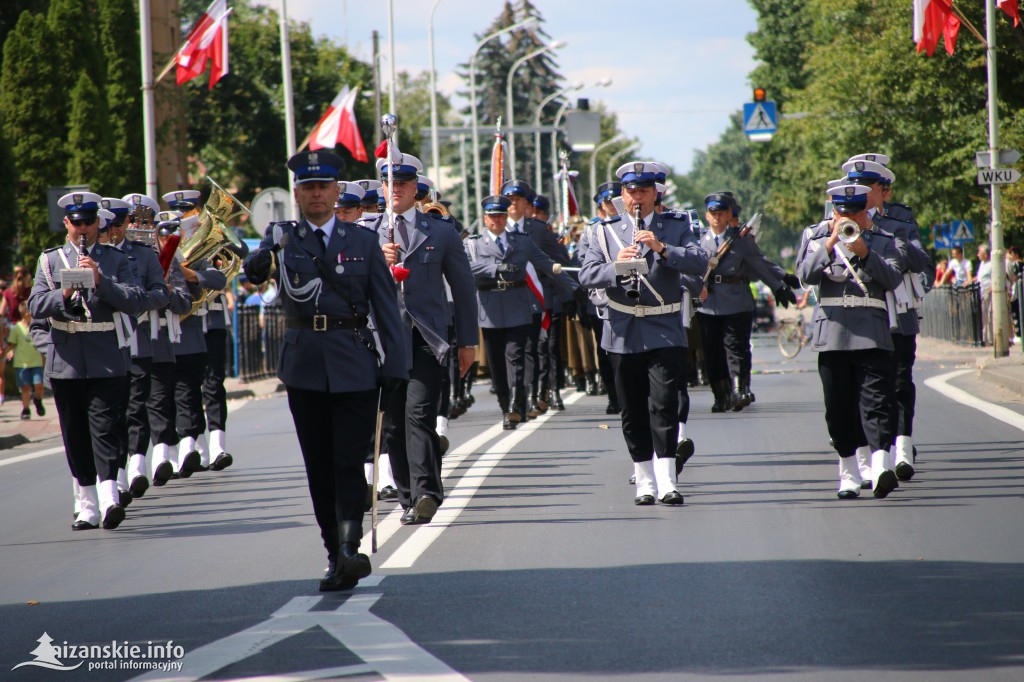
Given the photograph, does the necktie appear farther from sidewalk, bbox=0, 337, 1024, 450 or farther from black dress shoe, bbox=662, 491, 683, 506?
sidewalk, bbox=0, 337, 1024, 450

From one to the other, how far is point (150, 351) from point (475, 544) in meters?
3.65

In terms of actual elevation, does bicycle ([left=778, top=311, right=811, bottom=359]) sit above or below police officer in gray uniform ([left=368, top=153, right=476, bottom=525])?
below

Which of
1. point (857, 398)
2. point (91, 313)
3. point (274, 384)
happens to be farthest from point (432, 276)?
point (274, 384)

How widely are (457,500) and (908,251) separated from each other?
3.37 m

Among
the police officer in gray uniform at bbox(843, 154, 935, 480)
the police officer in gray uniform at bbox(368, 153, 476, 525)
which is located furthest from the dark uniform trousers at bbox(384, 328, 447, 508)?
the police officer in gray uniform at bbox(843, 154, 935, 480)

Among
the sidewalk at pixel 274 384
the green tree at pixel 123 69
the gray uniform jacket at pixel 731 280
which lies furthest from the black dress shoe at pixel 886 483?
the green tree at pixel 123 69

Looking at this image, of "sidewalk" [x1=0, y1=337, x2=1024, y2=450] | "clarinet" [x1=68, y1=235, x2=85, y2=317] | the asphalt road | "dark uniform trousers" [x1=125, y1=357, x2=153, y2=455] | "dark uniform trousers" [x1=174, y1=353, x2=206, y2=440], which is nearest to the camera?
the asphalt road

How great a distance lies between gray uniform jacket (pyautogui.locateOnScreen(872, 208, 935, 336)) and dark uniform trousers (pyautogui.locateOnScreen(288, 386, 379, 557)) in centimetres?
420

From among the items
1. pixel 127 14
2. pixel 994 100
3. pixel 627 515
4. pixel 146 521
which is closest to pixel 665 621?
pixel 627 515

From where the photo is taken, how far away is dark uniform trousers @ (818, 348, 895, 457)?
10586mm

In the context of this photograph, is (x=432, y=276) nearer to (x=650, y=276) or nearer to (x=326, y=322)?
(x=650, y=276)

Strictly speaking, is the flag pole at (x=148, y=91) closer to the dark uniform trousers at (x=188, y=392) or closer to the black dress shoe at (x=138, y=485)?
the dark uniform trousers at (x=188, y=392)

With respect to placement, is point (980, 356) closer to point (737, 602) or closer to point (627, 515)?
point (627, 515)

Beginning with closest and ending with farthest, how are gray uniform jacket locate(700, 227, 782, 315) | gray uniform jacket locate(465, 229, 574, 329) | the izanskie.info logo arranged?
the izanskie.info logo
gray uniform jacket locate(465, 229, 574, 329)
gray uniform jacket locate(700, 227, 782, 315)
